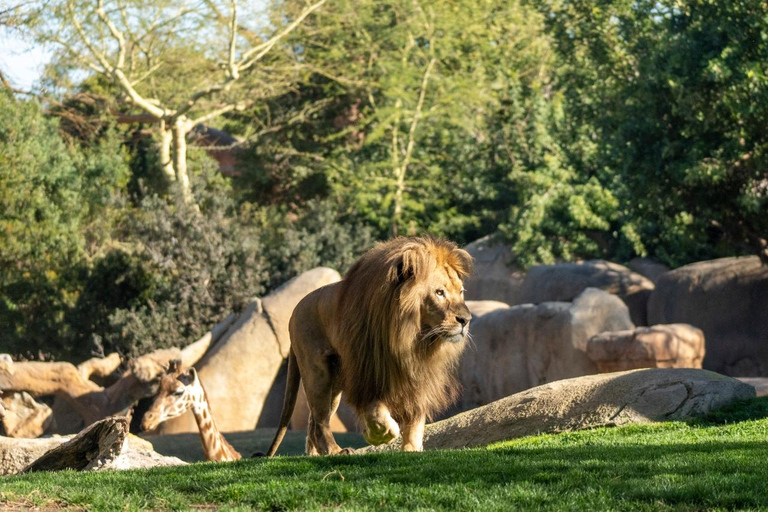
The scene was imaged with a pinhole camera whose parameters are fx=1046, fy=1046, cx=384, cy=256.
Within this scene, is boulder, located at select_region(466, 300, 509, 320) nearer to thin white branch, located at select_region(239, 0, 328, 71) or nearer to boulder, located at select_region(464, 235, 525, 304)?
boulder, located at select_region(464, 235, 525, 304)

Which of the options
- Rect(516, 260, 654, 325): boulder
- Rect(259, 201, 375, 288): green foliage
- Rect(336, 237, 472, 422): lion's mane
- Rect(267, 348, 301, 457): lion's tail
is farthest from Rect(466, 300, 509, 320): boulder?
Rect(336, 237, 472, 422): lion's mane

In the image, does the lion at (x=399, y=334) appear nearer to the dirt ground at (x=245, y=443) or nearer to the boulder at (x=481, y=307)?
the dirt ground at (x=245, y=443)

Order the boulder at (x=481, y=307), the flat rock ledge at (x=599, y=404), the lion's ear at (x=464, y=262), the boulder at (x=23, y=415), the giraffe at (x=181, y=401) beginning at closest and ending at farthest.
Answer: the lion's ear at (x=464, y=262)
the flat rock ledge at (x=599, y=404)
the giraffe at (x=181, y=401)
the boulder at (x=23, y=415)
the boulder at (x=481, y=307)

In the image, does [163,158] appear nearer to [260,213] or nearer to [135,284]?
[260,213]

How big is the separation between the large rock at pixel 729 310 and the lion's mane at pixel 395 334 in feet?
47.3

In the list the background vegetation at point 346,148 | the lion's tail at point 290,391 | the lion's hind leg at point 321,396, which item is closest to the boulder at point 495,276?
the background vegetation at point 346,148

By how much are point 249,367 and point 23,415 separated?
452cm

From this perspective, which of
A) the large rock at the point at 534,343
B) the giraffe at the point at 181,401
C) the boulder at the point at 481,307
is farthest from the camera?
the boulder at the point at 481,307

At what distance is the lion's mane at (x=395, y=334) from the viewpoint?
27.3 ft

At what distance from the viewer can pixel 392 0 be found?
31078 mm

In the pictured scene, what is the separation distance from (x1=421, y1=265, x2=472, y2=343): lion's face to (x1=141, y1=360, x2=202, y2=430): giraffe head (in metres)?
5.94

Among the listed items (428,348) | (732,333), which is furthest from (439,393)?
(732,333)

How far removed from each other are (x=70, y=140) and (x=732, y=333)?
720 inches

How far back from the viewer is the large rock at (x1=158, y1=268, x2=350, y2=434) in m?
21.1
